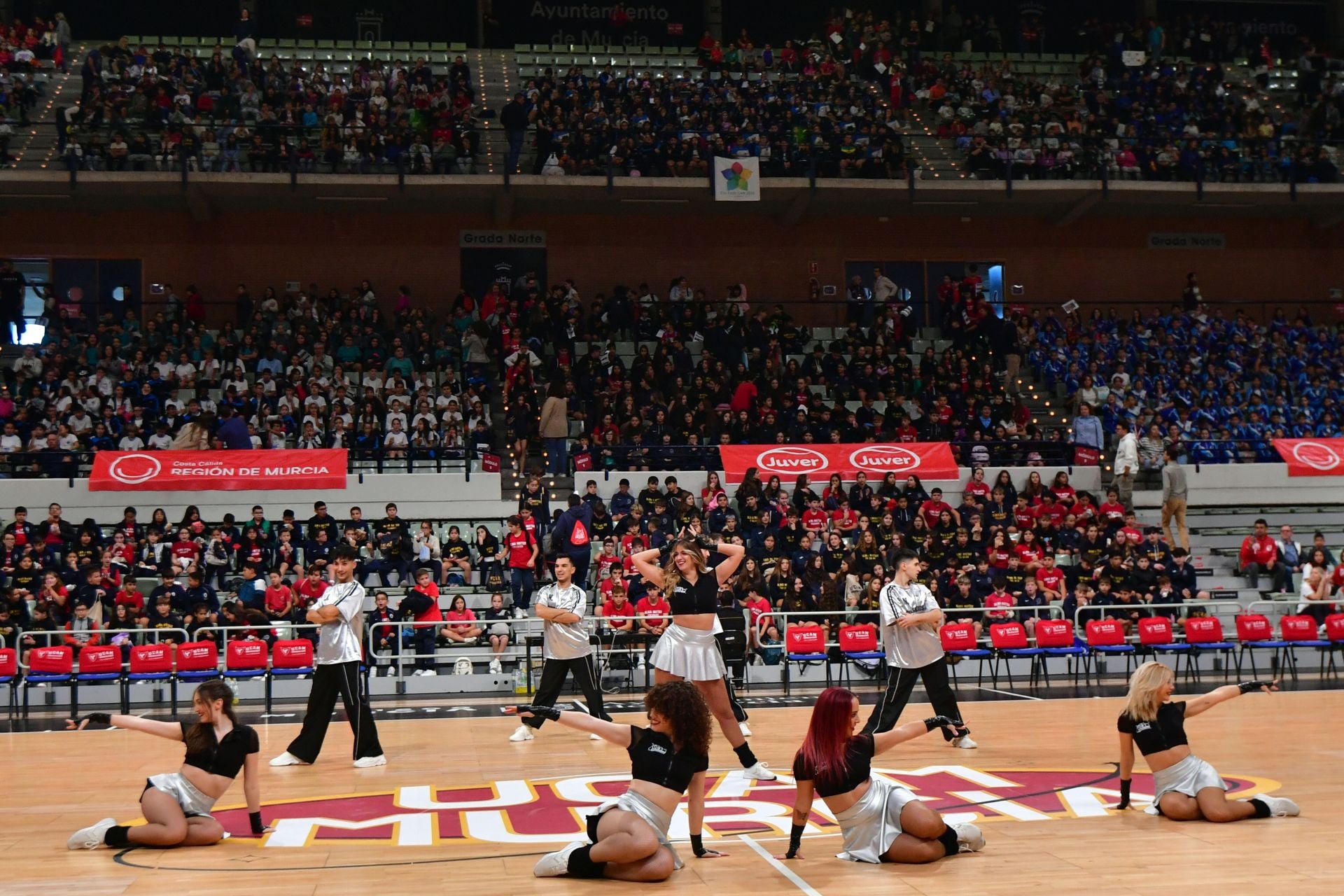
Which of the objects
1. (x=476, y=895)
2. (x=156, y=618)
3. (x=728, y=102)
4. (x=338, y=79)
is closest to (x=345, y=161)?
(x=338, y=79)

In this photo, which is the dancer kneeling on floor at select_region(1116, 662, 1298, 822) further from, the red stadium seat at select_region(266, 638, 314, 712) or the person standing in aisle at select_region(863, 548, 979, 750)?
the red stadium seat at select_region(266, 638, 314, 712)

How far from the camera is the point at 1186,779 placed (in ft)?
29.0

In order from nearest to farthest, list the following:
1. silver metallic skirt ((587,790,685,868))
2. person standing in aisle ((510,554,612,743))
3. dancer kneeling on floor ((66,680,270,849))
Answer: silver metallic skirt ((587,790,685,868)) → dancer kneeling on floor ((66,680,270,849)) → person standing in aisle ((510,554,612,743))

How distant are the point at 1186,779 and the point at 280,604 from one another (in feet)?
44.4

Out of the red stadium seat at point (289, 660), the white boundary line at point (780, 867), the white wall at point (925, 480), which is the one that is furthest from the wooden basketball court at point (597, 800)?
the white wall at point (925, 480)

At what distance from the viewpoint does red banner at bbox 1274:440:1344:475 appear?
86.3 ft

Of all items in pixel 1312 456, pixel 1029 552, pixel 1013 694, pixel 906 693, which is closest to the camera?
pixel 906 693

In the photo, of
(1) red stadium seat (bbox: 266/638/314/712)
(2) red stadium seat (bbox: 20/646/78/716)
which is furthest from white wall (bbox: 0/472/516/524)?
(1) red stadium seat (bbox: 266/638/314/712)

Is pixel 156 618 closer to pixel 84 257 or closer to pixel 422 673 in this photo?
pixel 422 673

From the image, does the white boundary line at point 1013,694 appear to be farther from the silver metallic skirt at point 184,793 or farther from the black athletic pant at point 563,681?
the silver metallic skirt at point 184,793

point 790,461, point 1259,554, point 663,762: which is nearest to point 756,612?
point 790,461

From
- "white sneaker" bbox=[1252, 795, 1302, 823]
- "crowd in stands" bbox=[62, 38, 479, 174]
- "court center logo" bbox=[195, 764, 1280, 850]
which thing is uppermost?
"crowd in stands" bbox=[62, 38, 479, 174]

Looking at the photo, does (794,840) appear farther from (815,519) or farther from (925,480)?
(925,480)

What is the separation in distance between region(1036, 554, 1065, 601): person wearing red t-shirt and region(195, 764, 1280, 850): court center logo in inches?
376
